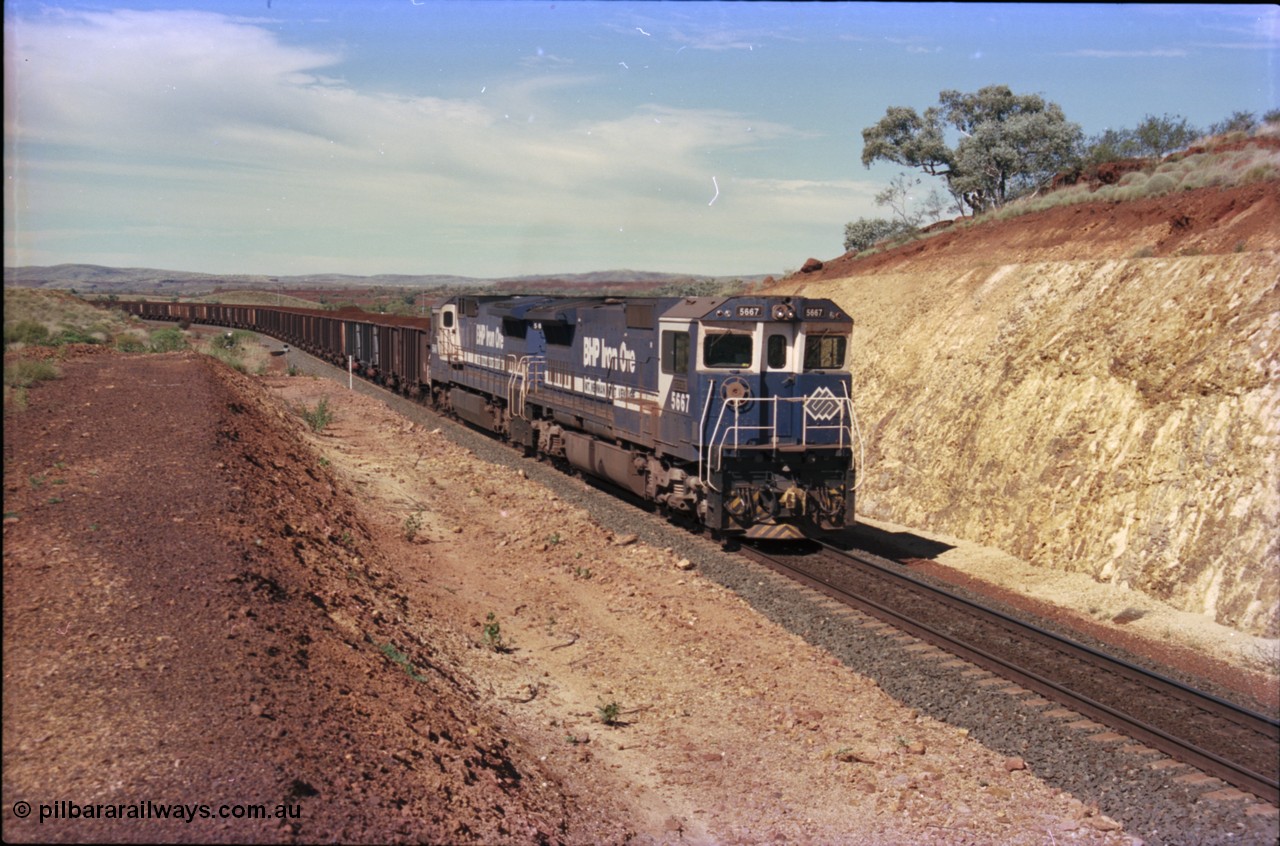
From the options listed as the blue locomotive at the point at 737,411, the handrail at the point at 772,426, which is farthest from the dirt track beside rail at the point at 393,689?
the handrail at the point at 772,426

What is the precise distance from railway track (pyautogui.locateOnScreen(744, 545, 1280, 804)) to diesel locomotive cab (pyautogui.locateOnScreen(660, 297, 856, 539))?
3.94 feet

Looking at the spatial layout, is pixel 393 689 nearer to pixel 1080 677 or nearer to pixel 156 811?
pixel 156 811

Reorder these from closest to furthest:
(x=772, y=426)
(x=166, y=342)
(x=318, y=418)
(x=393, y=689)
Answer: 1. (x=393, y=689)
2. (x=772, y=426)
3. (x=318, y=418)
4. (x=166, y=342)

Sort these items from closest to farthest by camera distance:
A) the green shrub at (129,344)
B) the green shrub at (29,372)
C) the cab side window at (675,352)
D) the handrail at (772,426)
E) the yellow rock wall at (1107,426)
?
the yellow rock wall at (1107,426) < the handrail at (772,426) < the cab side window at (675,352) < the green shrub at (29,372) < the green shrub at (129,344)

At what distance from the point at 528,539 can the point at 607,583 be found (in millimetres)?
2470

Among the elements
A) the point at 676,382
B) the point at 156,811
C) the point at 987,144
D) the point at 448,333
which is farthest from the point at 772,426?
the point at 987,144

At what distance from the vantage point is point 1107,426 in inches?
641

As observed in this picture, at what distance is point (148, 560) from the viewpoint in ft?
28.1

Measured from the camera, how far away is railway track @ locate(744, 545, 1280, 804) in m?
8.65

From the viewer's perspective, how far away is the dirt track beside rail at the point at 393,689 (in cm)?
569

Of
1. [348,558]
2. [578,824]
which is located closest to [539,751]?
A: [578,824]

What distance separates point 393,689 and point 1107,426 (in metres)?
13.3

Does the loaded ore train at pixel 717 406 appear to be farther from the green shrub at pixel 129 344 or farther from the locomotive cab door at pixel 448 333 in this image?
the green shrub at pixel 129 344

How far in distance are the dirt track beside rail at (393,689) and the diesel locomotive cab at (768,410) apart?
177 cm
